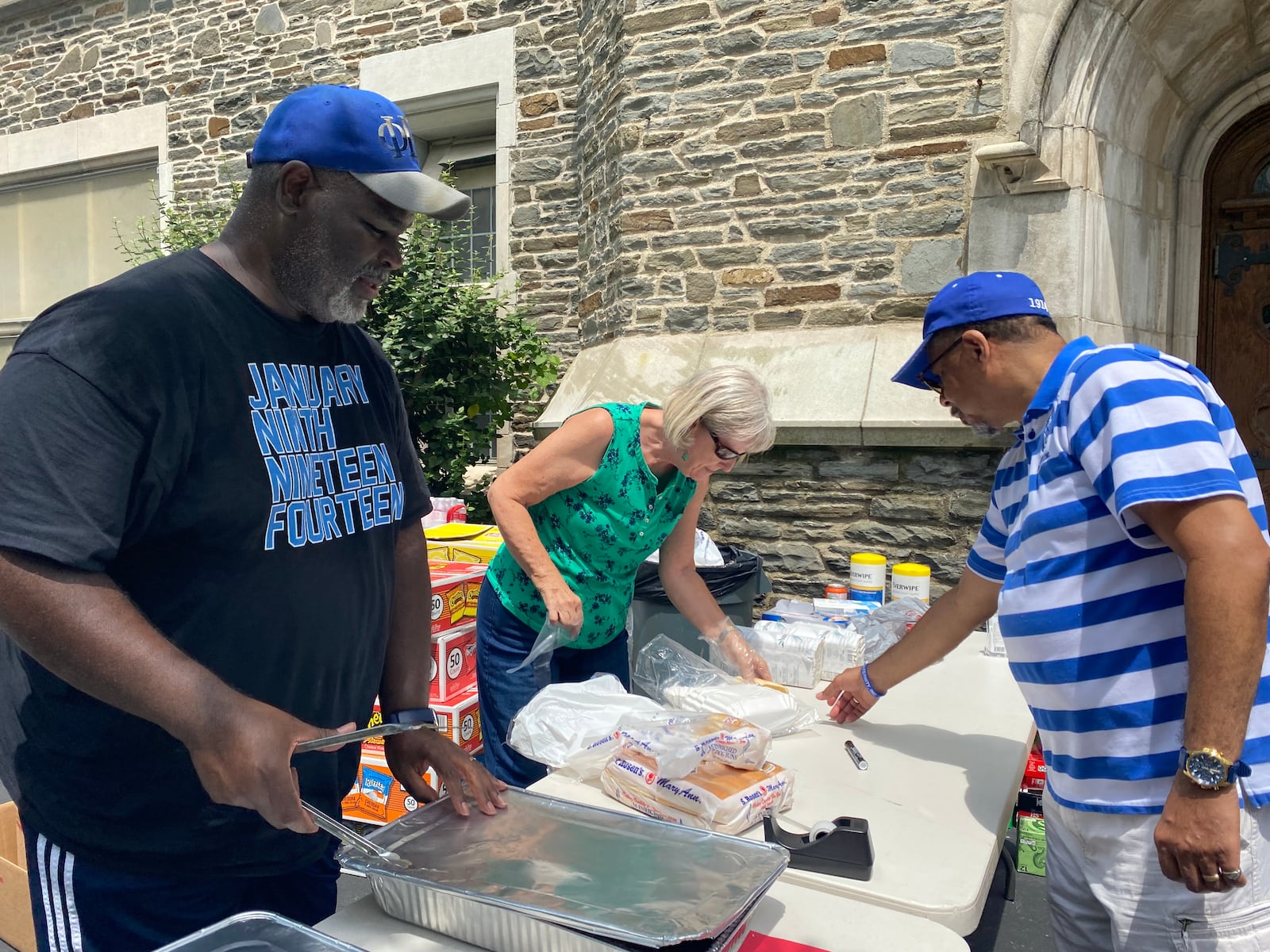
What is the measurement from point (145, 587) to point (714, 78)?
17.5 ft

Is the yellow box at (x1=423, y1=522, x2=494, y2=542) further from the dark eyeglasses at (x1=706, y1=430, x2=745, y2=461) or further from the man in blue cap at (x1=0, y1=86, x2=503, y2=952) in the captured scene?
the man in blue cap at (x1=0, y1=86, x2=503, y2=952)

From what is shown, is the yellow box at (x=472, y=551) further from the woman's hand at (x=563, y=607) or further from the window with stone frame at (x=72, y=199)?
the window with stone frame at (x=72, y=199)

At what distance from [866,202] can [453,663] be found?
3.68 metres

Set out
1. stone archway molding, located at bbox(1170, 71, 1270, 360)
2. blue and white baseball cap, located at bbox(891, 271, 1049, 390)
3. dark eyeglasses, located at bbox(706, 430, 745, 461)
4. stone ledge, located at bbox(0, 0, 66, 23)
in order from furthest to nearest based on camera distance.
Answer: stone ledge, located at bbox(0, 0, 66, 23) → stone archway molding, located at bbox(1170, 71, 1270, 360) → dark eyeglasses, located at bbox(706, 430, 745, 461) → blue and white baseball cap, located at bbox(891, 271, 1049, 390)

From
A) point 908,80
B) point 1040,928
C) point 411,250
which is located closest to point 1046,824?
point 1040,928

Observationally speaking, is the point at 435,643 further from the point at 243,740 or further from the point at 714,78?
the point at 714,78

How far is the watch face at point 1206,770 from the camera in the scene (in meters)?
1.33

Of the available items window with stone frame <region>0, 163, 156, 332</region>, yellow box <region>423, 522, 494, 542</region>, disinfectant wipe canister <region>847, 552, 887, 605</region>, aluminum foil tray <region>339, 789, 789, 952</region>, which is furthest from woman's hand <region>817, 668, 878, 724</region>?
window with stone frame <region>0, 163, 156, 332</region>

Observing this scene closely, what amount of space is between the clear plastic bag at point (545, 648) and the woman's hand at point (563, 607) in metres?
0.03

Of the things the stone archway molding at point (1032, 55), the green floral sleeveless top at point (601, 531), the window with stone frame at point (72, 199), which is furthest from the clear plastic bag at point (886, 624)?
the window with stone frame at point (72, 199)

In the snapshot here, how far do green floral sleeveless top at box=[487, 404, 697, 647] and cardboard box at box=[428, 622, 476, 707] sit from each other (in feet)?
2.80

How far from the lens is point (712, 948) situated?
1.05m

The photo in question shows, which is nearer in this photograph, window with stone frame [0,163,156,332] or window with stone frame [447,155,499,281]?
window with stone frame [447,155,499,281]

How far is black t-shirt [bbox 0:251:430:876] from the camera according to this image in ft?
3.34
